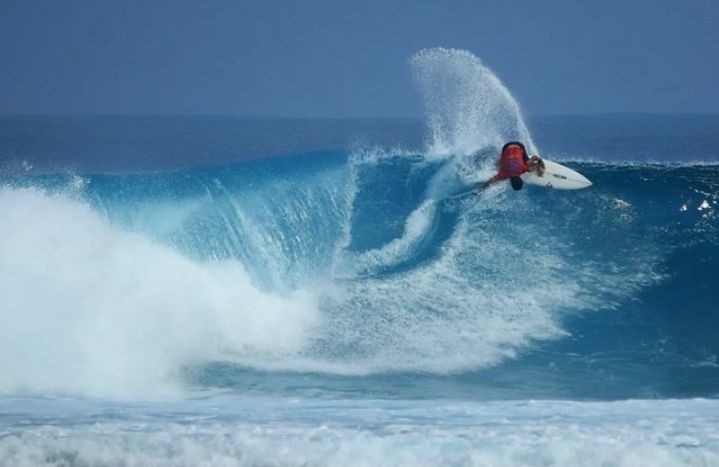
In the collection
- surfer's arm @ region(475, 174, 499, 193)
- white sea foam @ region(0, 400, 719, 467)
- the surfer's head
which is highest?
surfer's arm @ region(475, 174, 499, 193)

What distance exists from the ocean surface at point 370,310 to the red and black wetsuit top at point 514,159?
14.8 inches

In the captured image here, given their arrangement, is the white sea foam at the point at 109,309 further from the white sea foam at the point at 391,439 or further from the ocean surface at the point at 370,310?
the white sea foam at the point at 391,439

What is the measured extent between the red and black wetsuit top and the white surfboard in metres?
0.11

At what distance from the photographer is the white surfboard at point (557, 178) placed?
10203mm

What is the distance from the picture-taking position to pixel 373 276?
9.25 m

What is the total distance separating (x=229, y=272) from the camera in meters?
9.24

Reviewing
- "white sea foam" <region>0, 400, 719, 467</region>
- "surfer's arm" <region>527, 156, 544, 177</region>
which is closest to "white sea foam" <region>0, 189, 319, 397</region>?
"white sea foam" <region>0, 400, 719, 467</region>

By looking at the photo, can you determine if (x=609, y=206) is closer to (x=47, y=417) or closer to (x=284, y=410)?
(x=284, y=410)

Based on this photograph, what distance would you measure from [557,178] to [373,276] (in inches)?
94.8

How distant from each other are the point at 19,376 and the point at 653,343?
4848mm

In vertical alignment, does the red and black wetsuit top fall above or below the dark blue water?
above

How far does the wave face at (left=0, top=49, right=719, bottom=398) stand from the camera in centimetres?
719

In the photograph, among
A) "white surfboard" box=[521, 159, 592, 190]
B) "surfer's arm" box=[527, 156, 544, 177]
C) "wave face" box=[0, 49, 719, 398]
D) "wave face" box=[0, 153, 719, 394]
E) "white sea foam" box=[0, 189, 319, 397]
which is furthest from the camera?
"white surfboard" box=[521, 159, 592, 190]

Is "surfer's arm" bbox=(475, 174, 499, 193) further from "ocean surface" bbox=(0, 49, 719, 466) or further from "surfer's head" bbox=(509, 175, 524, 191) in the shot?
"surfer's head" bbox=(509, 175, 524, 191)
